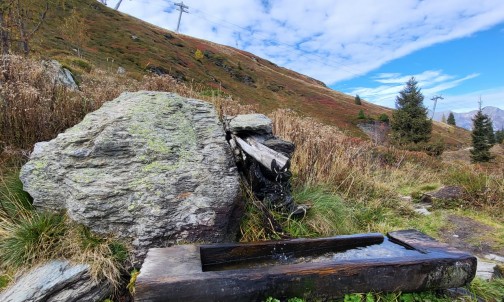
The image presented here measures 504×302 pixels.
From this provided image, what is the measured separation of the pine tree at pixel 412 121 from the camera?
29109 millimetres

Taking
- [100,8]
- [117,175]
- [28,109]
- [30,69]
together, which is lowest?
[117,175]

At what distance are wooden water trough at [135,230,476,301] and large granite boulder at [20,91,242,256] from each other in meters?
0.42

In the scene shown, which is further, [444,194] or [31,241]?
[444,194]

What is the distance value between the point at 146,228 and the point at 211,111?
2320 millimetres

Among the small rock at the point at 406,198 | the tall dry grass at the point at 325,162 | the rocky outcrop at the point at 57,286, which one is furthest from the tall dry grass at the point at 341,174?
the rocky outcrop at the point at 57,286

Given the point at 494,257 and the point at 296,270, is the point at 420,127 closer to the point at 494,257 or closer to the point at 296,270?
the point at 494,257


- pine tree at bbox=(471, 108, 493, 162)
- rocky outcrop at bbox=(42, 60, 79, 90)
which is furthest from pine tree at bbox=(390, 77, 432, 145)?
rocky outcrop at bbox=(42, 60, 79, 90)

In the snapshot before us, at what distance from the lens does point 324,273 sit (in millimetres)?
2596

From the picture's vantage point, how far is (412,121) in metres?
29.7

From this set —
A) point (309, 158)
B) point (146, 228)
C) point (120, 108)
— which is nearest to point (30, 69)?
point (120, 108)

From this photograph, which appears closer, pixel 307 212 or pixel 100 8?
pixel 307 212

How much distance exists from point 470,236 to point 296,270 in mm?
4262

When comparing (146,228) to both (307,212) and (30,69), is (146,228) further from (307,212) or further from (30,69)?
(30,69)

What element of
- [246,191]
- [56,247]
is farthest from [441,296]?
[56,247]
